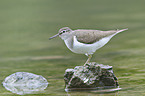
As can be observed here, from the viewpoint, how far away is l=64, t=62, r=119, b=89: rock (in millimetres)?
10547

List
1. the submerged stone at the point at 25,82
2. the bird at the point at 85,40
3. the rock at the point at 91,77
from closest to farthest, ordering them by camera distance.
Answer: the rock at the point at 91,77, the bird at the point at 85,40, the submerged stone at the point at 25,82

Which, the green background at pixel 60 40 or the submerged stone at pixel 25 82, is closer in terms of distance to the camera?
the submerged stone at pixel 25 82

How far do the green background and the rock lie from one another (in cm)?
41

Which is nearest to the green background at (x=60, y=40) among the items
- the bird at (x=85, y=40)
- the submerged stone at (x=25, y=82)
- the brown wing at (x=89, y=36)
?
the submerged stone at (x=25, y=82)

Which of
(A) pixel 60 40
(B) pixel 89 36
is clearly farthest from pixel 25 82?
(A) pixel 60 40

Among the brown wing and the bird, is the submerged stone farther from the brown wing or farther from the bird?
the brown wing

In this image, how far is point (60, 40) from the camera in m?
20.1

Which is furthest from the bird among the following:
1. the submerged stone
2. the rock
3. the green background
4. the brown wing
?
the submerged stone

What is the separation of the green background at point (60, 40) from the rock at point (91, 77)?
41 centimetres

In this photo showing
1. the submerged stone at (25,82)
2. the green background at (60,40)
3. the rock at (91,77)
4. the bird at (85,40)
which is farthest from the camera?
the green background at (60,40)

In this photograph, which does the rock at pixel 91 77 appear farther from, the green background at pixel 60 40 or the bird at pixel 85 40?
the bird at pixel 85 40

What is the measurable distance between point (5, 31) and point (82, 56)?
850 cm

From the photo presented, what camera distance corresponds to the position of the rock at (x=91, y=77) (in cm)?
1055

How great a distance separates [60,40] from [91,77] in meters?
9.70
